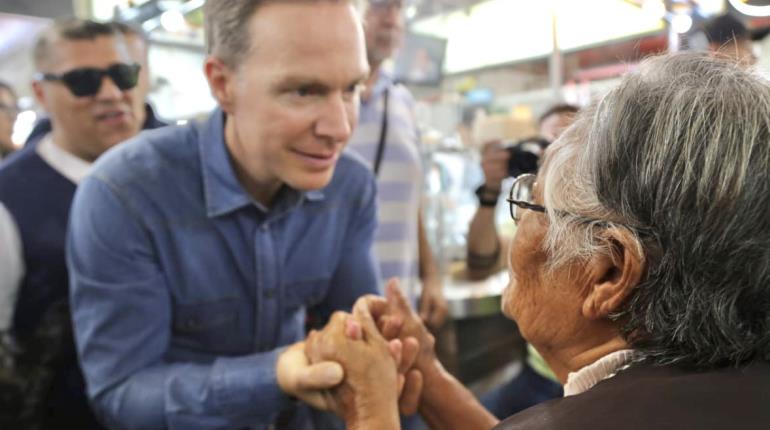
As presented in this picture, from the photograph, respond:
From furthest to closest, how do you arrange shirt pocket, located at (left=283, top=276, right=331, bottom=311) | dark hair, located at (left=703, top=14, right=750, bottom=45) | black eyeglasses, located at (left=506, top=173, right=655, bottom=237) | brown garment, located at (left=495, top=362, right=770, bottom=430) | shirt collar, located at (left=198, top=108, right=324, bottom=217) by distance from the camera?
dark hair, located at (left=703, top=14, right=750, bottom=45) → shirt pocket, located at (left=283, top=276, right=331, bottom=311) → shirt collar, located at (left=198, top=108, right=324, bottom=217) → black eyeglasses, located at (left=506, top=173, right=655, bottom=237) → brown garment, located at (left=495, top=362, right=770, bottom=430)

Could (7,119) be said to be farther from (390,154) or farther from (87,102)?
(390,154)

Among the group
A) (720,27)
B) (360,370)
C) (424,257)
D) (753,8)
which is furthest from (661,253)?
(720,27)

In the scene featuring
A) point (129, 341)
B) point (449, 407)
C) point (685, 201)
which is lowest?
point (449, 407)

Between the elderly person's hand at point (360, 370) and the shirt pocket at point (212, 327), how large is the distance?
0.58 ft

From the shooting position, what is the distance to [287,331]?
45.6 inches

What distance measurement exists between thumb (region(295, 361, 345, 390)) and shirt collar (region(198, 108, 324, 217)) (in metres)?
0.32

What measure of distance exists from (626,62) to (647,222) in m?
0.35

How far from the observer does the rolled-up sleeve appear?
927mm

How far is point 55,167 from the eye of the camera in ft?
3.09

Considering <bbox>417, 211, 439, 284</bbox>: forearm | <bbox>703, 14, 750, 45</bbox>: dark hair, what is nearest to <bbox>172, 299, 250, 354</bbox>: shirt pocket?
<bbox>417, 211, 439, 284</bbox>: forearm

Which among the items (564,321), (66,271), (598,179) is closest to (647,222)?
(598,179)

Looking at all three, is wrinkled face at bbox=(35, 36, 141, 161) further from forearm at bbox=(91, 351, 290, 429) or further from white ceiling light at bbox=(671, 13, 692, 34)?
white ceiling light at bbox=(671, 13, 692, 34)

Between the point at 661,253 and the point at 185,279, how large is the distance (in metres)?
0.77

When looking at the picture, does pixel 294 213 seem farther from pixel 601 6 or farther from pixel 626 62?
pixel 601 6
